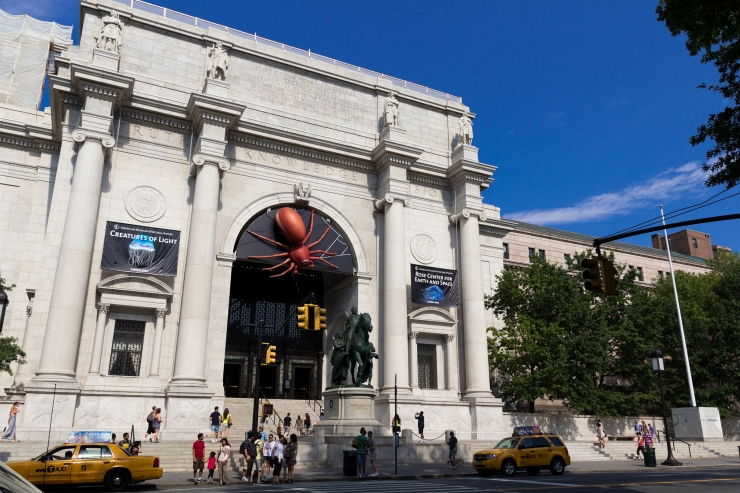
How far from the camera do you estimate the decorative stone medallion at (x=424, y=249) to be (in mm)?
37594

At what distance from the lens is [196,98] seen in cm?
3133

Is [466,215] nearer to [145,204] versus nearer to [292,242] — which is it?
[292,242]

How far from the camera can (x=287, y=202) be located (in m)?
35.1

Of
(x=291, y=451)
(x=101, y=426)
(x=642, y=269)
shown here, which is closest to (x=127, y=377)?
(x=101, y=426)

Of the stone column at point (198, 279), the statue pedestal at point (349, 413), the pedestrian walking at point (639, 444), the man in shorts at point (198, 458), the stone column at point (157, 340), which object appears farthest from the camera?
the pedestrian walking at point (639, 444)

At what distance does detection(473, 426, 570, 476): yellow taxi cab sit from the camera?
22469 mm

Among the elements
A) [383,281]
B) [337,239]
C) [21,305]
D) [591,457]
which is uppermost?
[337,239]

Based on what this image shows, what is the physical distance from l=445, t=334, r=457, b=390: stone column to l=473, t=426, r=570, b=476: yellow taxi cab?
12467 mm

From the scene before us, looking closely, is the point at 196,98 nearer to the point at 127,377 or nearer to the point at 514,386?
the point at 127,377

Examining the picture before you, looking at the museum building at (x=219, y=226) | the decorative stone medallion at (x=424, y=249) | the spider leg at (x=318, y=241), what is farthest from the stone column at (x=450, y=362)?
the spider leg at (x=318, y=241)

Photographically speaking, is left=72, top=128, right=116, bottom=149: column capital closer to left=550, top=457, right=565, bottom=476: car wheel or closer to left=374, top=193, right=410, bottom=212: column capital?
left=374, top=193, right=410, bottom=212: column capital

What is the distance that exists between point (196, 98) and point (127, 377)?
1481 centimetres

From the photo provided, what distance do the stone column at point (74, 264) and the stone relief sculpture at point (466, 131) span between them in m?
23.1

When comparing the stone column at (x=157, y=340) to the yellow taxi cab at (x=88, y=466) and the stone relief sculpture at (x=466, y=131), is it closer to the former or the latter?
the yellow taxi cab at (x=88, y=466)
